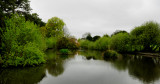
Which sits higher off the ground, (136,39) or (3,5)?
(3,5)

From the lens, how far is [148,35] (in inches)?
1021

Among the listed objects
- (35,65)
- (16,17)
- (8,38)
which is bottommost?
(35,65)

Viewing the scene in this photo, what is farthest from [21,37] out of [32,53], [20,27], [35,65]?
[35,65]

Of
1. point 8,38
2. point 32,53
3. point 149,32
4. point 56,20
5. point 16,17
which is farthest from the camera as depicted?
point 56,20

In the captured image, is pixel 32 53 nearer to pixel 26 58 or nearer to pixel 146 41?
pixel 26 58

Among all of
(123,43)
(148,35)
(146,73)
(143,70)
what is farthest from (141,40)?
(146,73)

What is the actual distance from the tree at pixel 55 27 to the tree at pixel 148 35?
23.3m

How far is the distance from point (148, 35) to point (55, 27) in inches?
1074

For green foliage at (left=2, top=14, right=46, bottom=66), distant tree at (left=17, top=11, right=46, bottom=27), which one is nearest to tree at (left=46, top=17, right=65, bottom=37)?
distant tree at (left=17, top=11, right=46, bottom=27)

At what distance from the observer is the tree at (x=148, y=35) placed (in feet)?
85.0

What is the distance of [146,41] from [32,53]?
2442 centimetres

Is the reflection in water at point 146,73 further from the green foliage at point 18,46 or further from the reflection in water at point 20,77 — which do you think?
the green foliage at point 18,46

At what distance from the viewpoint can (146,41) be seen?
86.9 feet

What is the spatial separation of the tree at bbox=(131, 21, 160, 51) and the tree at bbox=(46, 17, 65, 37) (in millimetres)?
23335
